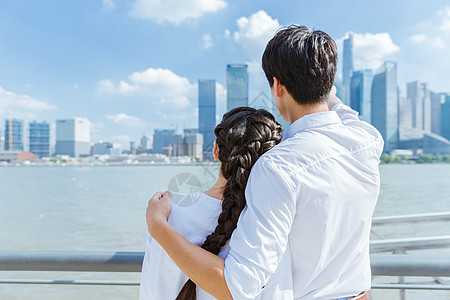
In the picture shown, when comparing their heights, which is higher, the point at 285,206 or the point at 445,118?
the point at 445,118

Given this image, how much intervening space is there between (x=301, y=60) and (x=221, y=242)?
0.47 m

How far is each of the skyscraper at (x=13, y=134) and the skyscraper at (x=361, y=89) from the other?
275 ft

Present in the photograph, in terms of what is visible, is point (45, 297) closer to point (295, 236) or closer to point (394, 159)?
point (295, 236)

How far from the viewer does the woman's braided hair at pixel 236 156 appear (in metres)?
0.86

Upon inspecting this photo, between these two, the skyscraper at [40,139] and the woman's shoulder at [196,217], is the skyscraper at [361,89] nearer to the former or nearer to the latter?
the woman's shoulder at [196,217]

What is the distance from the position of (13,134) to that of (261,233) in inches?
4359

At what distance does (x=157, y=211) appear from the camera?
0.88 m

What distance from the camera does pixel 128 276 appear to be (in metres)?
8.14

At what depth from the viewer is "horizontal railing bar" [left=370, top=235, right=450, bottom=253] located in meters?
1.73

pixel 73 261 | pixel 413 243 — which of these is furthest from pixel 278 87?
pixel 413 243

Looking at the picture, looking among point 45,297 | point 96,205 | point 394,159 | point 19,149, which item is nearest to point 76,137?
point 19,149

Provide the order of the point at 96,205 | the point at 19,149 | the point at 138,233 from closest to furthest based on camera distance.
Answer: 1. the point at 138,233
2. the point at 96,205
3. the point at 19,149

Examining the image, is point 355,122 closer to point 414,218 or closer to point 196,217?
point 196,217

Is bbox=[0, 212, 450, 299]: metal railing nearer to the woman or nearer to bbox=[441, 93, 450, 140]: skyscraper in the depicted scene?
the woman
